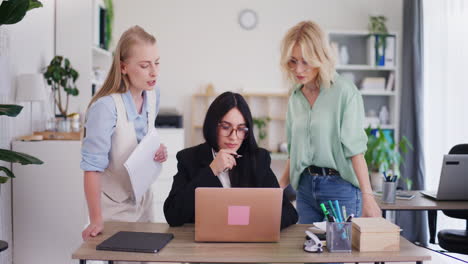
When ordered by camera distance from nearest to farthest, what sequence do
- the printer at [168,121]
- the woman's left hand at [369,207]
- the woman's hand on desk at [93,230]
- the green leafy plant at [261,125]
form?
1. the woman's hand on desk at [93,230]
2. the woman's left hand at [369,207]
3. the printer at [168,121]
4. the green leafy plant at [261,125]

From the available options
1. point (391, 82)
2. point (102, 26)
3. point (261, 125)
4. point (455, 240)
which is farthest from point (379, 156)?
point (102, 26)

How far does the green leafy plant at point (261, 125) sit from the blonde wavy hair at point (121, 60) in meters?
3.75

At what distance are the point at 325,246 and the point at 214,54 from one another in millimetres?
4251

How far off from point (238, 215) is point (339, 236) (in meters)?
0.32

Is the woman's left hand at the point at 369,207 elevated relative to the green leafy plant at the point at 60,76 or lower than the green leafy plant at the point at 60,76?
lower

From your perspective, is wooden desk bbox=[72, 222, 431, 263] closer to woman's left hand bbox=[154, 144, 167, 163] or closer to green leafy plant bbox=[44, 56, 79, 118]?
woman's left hand bbox=[154, 144, 167, 163]

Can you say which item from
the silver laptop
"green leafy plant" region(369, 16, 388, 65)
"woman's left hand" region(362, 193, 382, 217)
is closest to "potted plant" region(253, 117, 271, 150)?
"green leafy plant" region(369, 16, 388, 65)

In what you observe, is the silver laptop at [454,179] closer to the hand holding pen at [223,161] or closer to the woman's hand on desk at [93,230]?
the hand holding pen at [223,161]

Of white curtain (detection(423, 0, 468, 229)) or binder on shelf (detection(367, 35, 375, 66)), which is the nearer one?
white curtain (detection(423, 0, 468, 229))

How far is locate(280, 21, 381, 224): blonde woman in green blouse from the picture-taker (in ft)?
6.97

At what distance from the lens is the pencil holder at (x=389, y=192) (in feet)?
9.52

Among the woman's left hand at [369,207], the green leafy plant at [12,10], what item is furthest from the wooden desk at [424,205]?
the green leafy plant at [12,10]

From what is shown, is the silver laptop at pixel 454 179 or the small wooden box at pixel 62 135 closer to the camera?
the silver laptop at pixel 454 179

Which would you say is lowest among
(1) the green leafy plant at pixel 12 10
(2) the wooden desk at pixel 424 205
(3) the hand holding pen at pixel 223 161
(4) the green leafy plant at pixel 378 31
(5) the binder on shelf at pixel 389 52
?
(2) the wooden desk at pixel 424 205
